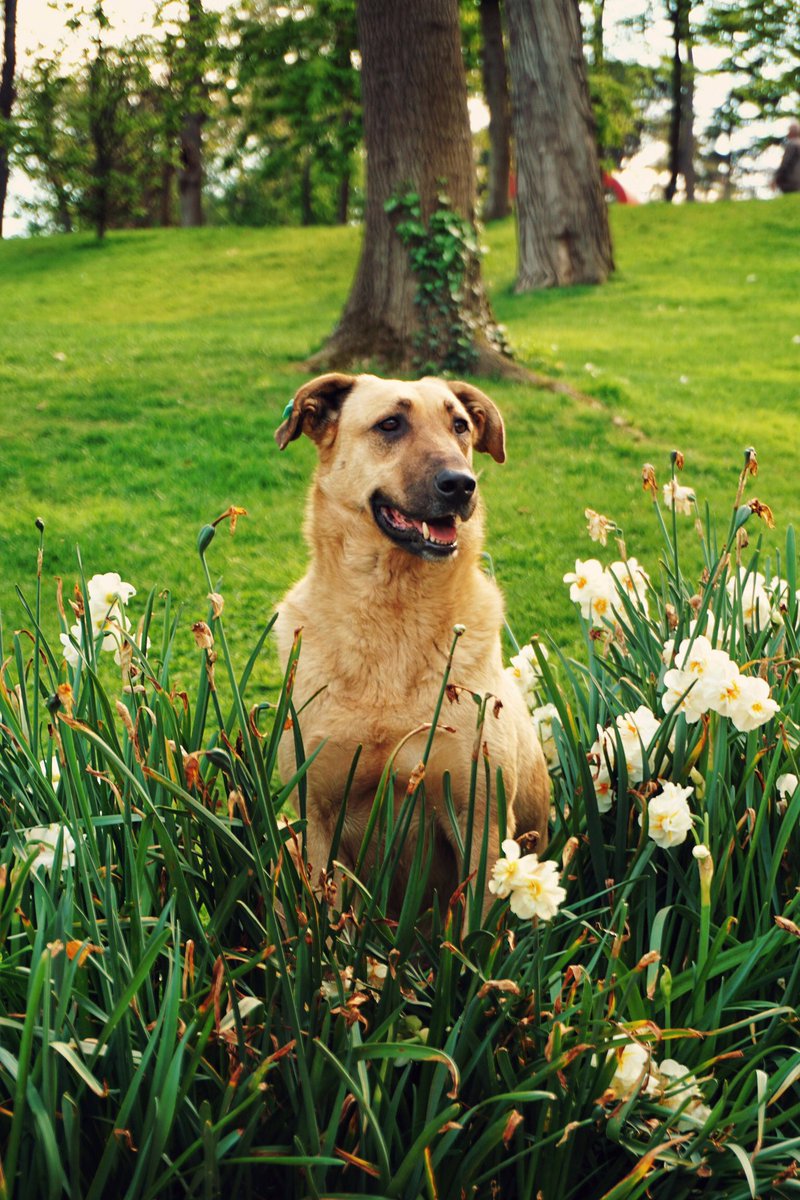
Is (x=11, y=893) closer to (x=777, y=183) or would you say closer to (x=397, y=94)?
(x=397, y=94)

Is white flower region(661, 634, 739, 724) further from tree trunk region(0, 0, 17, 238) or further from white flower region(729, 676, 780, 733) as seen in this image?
tree trunk region(0, 0, 17, 238)

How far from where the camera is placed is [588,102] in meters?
15.6

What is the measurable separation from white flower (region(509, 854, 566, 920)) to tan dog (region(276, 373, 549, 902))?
0.89 m

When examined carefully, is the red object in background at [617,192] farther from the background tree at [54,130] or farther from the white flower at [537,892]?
the white flower at [537,892]

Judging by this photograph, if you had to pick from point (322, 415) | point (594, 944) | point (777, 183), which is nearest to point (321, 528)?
point (322, 415)

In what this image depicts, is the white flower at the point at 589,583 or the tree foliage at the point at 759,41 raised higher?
the tree foliage at the point at 759,41

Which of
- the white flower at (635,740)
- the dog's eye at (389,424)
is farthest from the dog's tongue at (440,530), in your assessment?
the white flower at (635,740)

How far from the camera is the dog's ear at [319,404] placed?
366 centimetres

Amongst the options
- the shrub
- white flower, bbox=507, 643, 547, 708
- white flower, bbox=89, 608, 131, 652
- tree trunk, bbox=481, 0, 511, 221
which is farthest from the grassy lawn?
tree trunk, bbox=481, 0, 511, 221

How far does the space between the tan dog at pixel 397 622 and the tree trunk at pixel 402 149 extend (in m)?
6.11

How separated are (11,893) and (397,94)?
8.64 meters

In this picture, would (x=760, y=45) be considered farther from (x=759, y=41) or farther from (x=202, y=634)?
(x=202, y=634)

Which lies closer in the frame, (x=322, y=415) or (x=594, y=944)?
(x=594, y=944)

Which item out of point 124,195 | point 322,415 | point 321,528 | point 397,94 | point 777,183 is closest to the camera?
point 321,528
